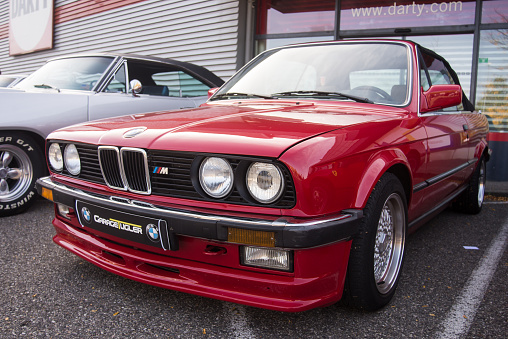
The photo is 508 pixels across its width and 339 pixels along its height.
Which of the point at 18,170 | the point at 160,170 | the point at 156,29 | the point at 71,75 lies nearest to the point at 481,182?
the point at 160,170

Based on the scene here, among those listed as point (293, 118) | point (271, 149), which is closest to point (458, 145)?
point (293, 118)

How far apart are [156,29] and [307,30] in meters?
3.66

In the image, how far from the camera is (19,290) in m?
2.23

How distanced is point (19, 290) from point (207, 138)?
137 centimetres

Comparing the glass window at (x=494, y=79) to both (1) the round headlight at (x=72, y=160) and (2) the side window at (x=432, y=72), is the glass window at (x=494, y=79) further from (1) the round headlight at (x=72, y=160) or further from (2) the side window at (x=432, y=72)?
(1) the round headlight at (x=72, y=160)

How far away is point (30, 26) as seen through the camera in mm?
13305

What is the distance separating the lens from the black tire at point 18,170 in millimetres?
3594

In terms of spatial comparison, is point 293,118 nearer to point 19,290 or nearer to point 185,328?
point 185,328

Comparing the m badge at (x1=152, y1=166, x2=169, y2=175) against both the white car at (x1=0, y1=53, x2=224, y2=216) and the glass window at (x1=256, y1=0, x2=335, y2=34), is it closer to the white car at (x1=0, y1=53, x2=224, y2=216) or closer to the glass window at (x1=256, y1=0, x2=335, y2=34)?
the white car at (x1=0, y1=53, x2=224, y2=216)

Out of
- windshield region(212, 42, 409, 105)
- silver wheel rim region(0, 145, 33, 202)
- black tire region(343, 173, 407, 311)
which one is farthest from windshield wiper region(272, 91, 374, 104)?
silver wheel rim region(0, 145, 33, 202)

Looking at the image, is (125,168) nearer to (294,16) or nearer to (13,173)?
(13,173)

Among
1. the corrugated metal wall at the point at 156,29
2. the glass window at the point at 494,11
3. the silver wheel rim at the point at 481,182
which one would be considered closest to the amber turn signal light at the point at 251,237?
the silver wheel rim at the point at 481,182

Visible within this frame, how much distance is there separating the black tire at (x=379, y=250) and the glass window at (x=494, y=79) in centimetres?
493

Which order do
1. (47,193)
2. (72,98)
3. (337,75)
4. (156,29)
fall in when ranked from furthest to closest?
1. (156,29)
2. (72,98)
3. (337,75)
4. (47,193)
